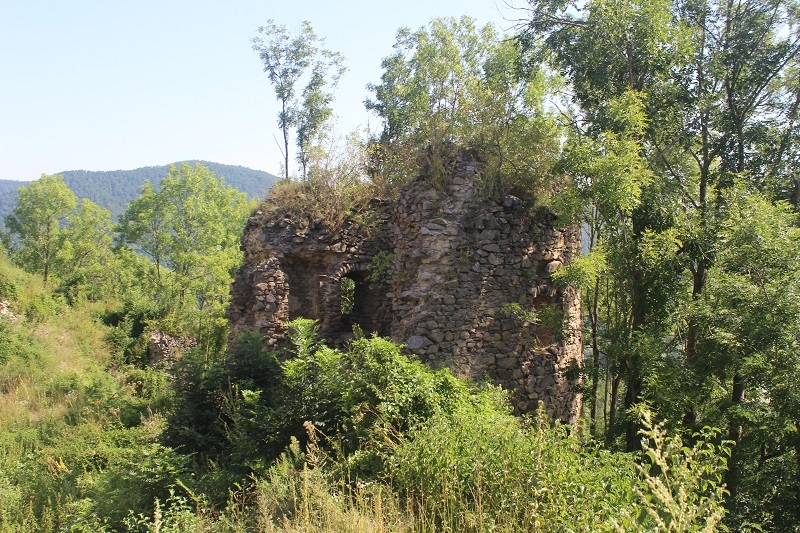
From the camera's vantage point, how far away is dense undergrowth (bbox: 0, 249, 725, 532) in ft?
12.9

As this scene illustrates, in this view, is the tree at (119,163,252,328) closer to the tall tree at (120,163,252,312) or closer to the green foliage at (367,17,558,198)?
the tall tree at (120,163,252,312)

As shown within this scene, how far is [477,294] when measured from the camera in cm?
891

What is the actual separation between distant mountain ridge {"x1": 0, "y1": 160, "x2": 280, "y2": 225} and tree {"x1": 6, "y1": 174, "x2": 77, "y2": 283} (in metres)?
113

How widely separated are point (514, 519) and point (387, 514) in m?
0.94

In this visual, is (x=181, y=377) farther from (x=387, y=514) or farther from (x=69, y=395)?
(x=69, y=395)

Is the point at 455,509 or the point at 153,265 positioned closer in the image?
the point at 455,509

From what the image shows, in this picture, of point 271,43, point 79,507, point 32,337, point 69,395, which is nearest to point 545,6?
point 79,507

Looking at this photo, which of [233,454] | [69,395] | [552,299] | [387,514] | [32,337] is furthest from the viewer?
[32,337]

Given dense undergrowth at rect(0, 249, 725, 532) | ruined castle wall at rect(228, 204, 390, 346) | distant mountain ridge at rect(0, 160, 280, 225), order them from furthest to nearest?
1. distant mountain ridge at rect(0, 160, 280, 225)
2. ruined castle wall at rect(228, 204, 390, 346)
3. dense undergrowth at rect(0, 249, 725, 532)

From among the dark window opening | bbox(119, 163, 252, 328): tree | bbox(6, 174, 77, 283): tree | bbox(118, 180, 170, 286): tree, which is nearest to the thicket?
the dark window opening

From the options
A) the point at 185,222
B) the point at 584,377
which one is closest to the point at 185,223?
the point at 185,222

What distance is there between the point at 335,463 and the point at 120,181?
605ft

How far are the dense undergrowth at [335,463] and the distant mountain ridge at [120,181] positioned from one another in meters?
142

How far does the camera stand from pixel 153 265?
29.7 meters
